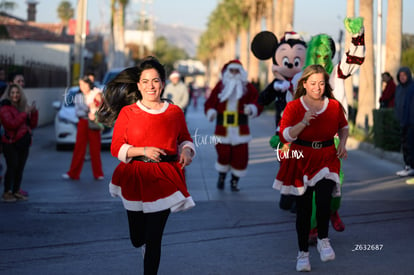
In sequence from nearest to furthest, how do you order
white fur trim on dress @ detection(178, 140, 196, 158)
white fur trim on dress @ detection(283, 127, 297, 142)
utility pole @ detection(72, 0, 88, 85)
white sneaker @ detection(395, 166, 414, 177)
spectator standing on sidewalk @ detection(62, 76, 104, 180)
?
white fur trim on dress @ detection(178, 140, 196, 158) → white fur trim on dress @ detection(283, 127, 297, 142) → spectator standing on sidewalk @ detection(62, 76, 104, 180) → white sneaker @ detection(395, 166, 414, 177) → utility pole @ detection(72, 0, 88, 85)

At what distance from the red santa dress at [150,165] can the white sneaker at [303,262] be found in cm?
146

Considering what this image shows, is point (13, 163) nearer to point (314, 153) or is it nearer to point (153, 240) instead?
point (314, 153)

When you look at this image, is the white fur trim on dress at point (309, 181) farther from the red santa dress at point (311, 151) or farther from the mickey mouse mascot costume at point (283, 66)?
the mickey mouse mascot costume at point (283, 66)

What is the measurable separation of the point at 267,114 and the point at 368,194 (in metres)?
31.3

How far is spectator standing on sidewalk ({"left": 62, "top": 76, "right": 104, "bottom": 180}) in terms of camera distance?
43.5 feet

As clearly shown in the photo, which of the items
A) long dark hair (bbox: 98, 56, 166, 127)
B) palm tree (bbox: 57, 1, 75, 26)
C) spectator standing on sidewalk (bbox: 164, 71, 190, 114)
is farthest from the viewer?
palm tree (bbox: 57, 1, 75, 26)

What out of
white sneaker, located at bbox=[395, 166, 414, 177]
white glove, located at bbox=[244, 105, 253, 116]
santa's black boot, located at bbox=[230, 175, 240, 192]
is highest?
white glove, located at bbox=[244, 105, 253, 116]

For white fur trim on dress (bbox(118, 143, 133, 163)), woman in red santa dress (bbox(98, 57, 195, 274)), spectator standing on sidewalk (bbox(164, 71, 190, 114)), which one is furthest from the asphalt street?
spectator standing on sidewalk (bbox(164, 71, 190, 114))

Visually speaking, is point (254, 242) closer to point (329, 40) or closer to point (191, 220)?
point (191, 220)

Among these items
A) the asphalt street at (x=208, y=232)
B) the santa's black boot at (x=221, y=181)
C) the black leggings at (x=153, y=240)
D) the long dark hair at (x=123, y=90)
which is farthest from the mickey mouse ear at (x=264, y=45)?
the black leggings at (x=153, y=240)

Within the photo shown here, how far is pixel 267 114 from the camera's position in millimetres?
42594

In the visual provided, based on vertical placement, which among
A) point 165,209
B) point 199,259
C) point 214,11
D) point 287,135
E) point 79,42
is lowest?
point 199,259

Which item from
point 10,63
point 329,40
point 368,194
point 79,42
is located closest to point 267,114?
point 79,42

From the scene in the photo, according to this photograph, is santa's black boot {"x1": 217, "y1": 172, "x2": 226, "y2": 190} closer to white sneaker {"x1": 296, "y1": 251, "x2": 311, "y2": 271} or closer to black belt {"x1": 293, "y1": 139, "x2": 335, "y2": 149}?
black belt {"x1": 293, "y1": 139, "x2": 335, "y2": 149}
